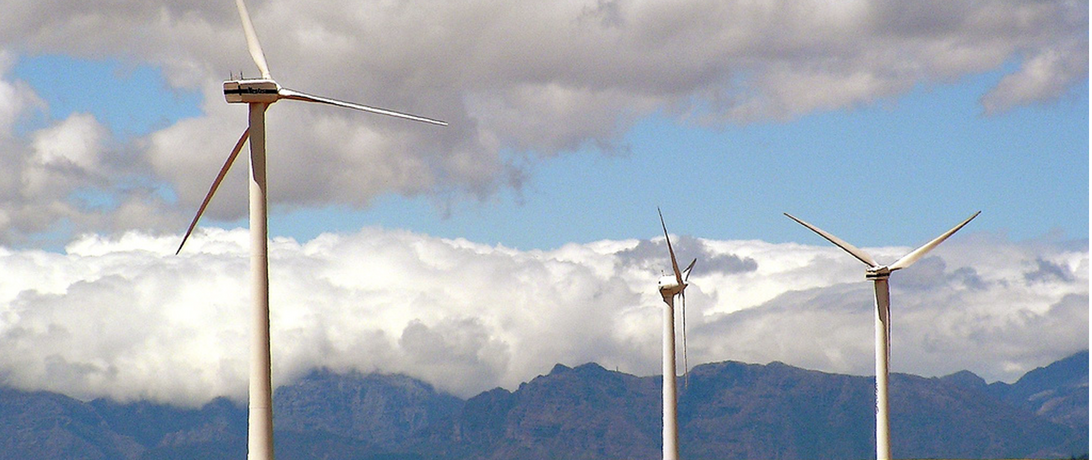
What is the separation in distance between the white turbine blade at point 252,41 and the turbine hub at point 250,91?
6.02 m

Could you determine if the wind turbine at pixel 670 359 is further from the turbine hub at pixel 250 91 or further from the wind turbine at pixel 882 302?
the turbine hub at pixel 250 91

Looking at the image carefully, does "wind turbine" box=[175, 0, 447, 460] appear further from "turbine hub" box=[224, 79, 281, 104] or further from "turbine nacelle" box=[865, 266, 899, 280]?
"turbine nacelle" box=[865, 266, 899, 280]

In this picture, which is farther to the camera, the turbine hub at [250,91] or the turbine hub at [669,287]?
the turbine hub at [669,287]

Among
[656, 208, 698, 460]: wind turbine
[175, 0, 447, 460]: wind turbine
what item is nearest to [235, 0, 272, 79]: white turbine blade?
[175, 0, 447, 460]: wind turbine

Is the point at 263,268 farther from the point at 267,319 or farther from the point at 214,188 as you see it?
the point at 214,188

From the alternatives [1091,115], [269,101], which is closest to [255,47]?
[269,101]

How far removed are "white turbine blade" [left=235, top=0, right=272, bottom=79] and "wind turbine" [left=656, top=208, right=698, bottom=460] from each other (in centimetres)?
6026

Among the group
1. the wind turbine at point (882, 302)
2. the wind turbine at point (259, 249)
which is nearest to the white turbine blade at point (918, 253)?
the wind turbine at point (882, 302)

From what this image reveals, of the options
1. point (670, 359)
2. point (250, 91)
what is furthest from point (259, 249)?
point (670, 359)

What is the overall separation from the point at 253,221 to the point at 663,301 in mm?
77162

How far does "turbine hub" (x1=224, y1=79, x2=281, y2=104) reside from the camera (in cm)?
10019

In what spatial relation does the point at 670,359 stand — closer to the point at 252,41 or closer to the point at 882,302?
the point at 882,302

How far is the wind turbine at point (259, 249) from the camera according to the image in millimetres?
96438

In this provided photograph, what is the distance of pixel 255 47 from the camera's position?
108750 mm
